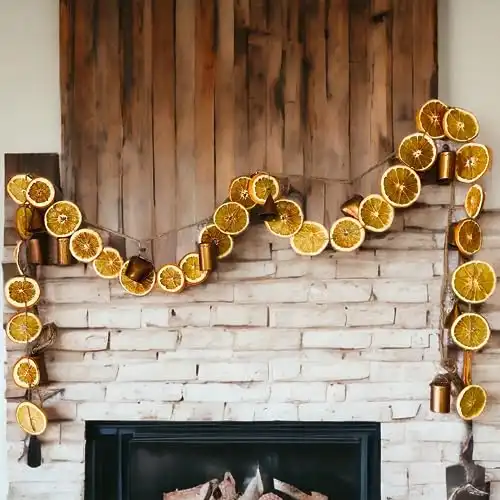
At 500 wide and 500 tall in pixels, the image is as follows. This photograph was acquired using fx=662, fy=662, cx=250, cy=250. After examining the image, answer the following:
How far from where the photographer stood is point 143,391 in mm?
1864

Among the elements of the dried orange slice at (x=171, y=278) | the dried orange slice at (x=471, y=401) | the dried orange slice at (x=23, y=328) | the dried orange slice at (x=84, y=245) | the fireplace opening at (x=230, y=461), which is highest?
the dried orange slice at (x=84, y=245)

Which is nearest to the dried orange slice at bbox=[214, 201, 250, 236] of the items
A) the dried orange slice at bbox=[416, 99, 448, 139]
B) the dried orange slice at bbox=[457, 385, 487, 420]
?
the dried orange slice at bbox=[416, 99, 448, 139]

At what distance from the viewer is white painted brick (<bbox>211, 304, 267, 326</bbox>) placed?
1851 millimetres

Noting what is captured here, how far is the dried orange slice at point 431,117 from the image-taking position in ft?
5.78

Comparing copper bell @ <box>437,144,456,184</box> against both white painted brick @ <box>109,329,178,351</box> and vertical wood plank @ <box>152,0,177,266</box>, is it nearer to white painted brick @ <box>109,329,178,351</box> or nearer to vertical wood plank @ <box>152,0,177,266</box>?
vertical wood plank @ <box>152,0,177,266</box>

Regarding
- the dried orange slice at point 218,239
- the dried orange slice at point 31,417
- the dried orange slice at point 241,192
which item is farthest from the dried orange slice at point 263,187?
the dried orange slice at point 31,417

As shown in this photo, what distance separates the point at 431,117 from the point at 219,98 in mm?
580

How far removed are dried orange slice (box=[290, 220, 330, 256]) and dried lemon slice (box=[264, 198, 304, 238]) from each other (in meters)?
0.02

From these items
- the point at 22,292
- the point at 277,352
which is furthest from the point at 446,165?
the point at 22,292

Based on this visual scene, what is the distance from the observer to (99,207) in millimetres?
1851

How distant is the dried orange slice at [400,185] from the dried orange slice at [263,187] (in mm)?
282

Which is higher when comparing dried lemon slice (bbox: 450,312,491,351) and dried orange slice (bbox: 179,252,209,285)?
dried orange slice (bbox: 179,252,209,285)

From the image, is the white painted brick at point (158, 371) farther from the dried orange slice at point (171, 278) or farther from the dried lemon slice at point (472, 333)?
the dried lemon slice at point (472, 333)

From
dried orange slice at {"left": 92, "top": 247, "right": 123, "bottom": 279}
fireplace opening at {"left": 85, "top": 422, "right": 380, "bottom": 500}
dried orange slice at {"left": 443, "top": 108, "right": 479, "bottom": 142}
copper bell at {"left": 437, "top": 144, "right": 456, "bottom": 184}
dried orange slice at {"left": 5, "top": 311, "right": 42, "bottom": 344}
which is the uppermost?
dried orange slice at {"left": 443, "top": 108, "right": 479, "bottom": 142}
